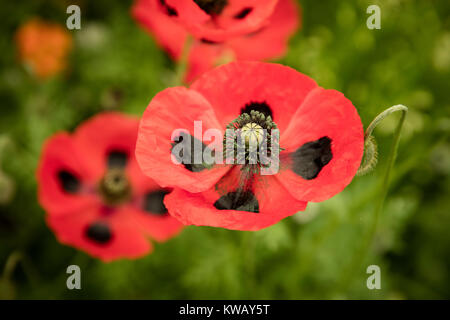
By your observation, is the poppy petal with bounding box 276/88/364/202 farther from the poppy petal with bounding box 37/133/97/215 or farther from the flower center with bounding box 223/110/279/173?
the poppy petal with bounding box 37/133/97/215

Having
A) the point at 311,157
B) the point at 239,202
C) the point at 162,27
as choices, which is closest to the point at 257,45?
the point at 162,27

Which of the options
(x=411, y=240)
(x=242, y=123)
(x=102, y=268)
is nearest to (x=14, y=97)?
(x=102, y=268)

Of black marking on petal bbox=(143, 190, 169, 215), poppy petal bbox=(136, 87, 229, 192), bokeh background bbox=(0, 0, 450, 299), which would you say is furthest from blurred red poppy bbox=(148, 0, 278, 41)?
black marking on petal bbox=(143, 190, 169, 215)

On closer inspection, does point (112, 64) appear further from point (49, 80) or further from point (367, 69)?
point (367, 69)

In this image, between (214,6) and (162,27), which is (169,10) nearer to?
(214,6)

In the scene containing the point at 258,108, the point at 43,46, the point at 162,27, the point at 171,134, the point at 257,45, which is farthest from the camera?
the point at 43,46

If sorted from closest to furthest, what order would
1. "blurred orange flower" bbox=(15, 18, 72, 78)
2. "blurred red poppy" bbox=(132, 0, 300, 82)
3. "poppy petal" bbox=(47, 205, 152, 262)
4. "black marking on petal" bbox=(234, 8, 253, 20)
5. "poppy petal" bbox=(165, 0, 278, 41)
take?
1. "poppy petal" bbox=(165, 0, 278, 41)
2. "black marking on petal" bbox=(234, 8, 253, 20)
3. "poppy petal" bbox=(47, 205, 152, 262)
4. "blurred red poppy" bbox=(132, 0, 300, 82)
5. "blurred orange flower" bbox=(15, 18, 72, 78)

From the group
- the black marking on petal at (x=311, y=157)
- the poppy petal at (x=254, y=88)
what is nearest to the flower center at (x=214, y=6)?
the poppy petal at (x=254, y=88)
